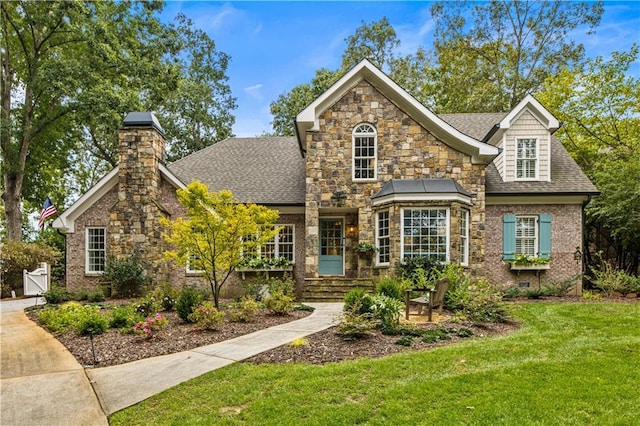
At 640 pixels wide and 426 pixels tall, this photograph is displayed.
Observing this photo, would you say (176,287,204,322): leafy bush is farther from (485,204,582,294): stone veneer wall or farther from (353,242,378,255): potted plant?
(485,204,582,294): stone veneer wall

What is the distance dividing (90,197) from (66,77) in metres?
8.96

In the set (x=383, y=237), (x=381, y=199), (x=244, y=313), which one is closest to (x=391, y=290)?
(x=383, y=237)

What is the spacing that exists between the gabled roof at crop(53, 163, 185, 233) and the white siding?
11.7 m

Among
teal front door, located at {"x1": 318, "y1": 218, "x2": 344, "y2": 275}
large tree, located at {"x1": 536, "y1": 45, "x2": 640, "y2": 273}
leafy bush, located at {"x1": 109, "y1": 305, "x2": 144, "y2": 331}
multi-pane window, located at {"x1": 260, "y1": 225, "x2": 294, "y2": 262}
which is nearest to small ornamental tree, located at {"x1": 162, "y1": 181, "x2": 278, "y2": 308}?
leafy bush, located at {"x1": 109, "y1": 305, "x2": 144, "y2": 331}

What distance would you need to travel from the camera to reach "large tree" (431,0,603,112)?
23.4 meters

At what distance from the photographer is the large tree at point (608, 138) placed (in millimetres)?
14125

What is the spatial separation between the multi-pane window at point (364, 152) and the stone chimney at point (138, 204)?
→ 6.94 meters

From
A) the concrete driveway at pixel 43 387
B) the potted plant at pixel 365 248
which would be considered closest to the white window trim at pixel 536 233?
the potted plant at pixel 365 248

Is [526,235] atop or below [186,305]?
atop

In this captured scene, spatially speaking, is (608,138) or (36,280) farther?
(608,138)

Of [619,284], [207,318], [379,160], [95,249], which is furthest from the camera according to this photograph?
[95,249]

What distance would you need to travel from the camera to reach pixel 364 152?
13438 mm

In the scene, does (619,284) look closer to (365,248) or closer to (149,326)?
(365,248)

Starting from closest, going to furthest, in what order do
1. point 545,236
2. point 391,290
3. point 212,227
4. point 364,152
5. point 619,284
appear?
point 212,227 < point 391,290 < point 619,284 < point 364,152 < point 545,236
